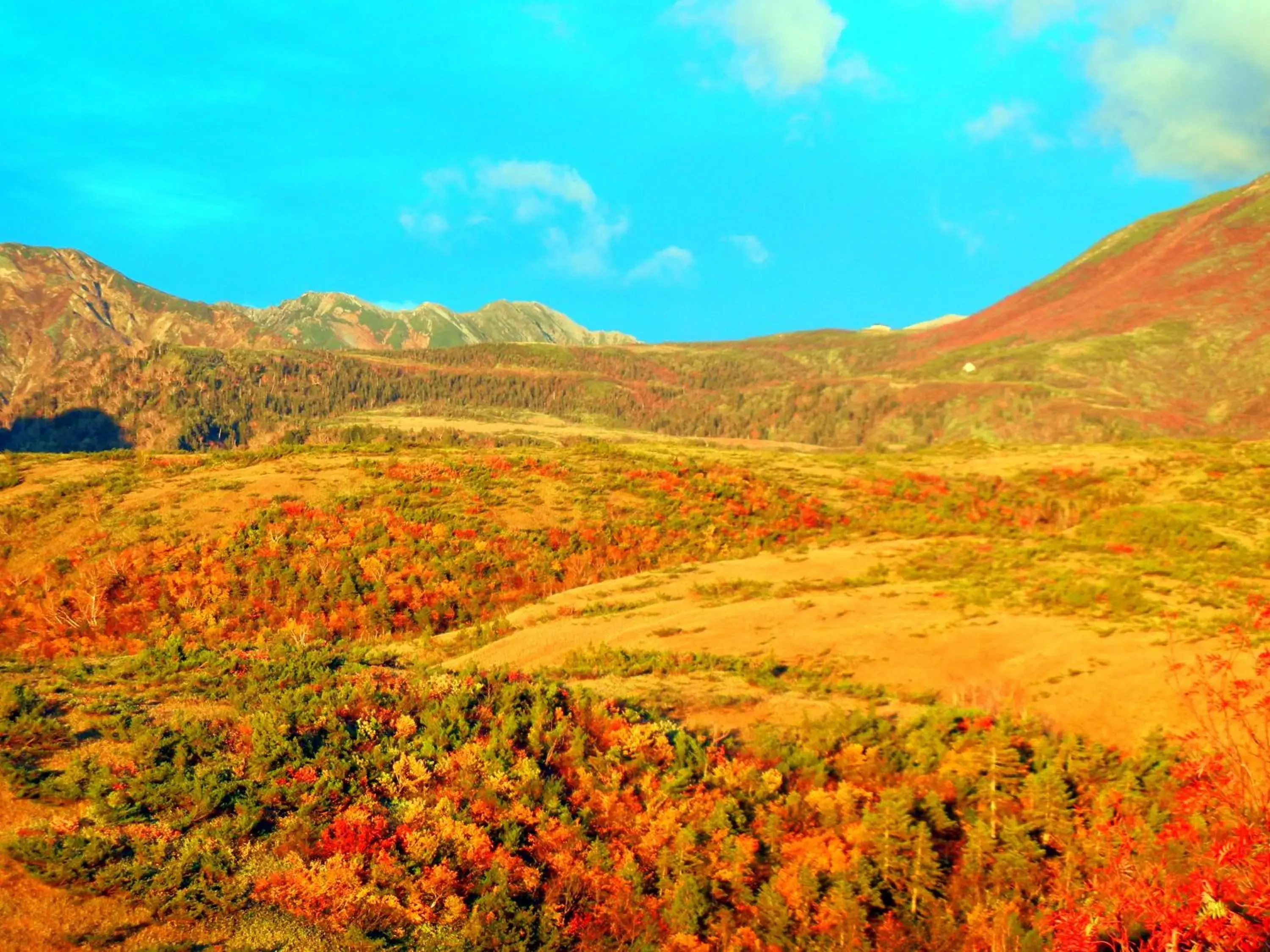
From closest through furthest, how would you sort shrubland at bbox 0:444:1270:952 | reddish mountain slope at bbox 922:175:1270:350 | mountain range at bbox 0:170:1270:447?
shrubland at bbox 0:444:1270:952
mountain range at bbox 0:170:1270:447
reddish mountain slope at bbox 922:175:1270:350

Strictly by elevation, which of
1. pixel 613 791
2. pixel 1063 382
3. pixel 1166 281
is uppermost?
pixel 1166 281

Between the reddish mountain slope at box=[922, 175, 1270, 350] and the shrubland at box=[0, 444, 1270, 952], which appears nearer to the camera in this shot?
the shrubland at box=[0, 444, 1270, 952]

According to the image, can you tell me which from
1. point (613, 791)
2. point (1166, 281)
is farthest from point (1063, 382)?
point (613, 791)

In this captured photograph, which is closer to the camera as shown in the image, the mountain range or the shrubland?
the shrubland

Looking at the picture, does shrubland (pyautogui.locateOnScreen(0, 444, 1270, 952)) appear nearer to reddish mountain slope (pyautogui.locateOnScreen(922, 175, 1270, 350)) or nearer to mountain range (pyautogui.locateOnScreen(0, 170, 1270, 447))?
mountain range (pyautogui.locateOnScreen(0, 170, 1270, 447))

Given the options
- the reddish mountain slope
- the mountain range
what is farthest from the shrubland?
the reddish mountain slope

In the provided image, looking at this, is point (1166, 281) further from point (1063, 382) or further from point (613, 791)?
point (613, 791)

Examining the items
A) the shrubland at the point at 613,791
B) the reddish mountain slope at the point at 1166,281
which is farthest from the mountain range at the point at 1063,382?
the shrubland at the point at 613,791

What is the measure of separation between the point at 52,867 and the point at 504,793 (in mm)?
5194

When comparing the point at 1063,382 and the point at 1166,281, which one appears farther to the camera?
the point at 1166,281

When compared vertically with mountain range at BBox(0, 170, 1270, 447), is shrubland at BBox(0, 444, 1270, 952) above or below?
below

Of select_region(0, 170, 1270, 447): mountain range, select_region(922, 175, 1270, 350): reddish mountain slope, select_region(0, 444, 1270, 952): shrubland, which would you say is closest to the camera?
select_region(0, 444, 1270, 952): shrubland

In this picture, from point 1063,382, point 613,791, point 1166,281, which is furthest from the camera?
point 1166,281

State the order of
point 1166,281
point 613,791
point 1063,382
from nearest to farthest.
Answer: point 613,791 < point 1063,382 < point 1166,281
